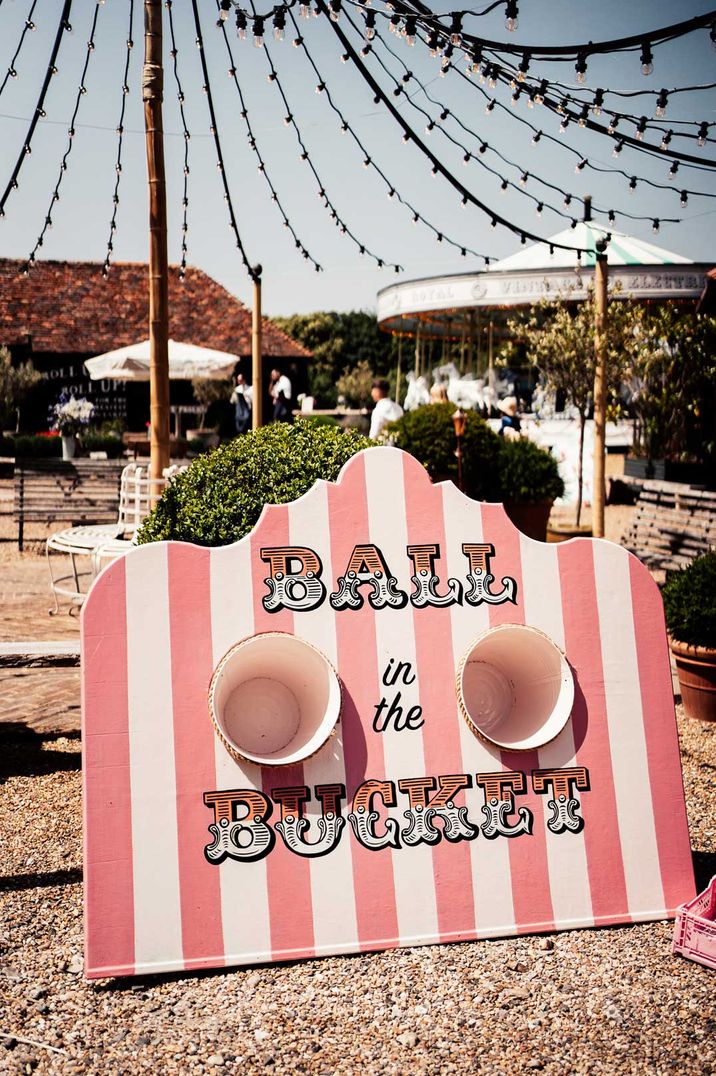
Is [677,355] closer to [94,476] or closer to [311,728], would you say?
[94,476]

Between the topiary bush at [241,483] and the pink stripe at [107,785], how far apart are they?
5.75 ft

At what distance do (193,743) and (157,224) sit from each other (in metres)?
4.50

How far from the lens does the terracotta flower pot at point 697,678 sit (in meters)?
5.45

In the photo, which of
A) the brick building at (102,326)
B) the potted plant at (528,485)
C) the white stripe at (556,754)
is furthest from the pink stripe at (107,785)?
the brick building at (102,326)

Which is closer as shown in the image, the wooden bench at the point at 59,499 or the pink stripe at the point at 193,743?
the pink stripe at the point at 193,743

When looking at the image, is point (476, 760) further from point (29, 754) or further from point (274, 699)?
Answer: point (29, 754)

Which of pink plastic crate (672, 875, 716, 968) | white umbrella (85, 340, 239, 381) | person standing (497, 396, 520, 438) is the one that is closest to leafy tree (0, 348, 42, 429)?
white umbrella (85, 340, 239, 381)

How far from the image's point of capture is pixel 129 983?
280 centimetres

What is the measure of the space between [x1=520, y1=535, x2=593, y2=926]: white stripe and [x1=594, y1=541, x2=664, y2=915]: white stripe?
0.47 ft

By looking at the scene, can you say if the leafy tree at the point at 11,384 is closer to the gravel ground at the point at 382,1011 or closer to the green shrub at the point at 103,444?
the green shrub at the point at 103,444

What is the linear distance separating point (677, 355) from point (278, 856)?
620 inches

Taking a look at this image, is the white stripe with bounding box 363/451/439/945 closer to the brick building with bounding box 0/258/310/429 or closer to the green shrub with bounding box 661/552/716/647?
the green shrub with bounding box 661/552/716/647

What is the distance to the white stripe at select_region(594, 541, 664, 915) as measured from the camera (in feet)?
10.2

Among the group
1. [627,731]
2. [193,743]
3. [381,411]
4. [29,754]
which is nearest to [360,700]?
[193,743]
